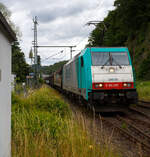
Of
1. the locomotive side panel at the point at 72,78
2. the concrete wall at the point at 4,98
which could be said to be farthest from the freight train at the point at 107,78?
the concrete wall at the point at 4,98

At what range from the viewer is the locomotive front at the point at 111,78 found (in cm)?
1005

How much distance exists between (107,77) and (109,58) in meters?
1.06

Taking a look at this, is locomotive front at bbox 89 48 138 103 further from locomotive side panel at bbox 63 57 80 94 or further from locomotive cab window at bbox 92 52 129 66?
locomotive side panel at bbox 63 57 80 94

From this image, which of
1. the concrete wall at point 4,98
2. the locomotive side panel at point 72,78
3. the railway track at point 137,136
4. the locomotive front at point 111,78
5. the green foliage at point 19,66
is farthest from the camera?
the green foliage at point 19,66

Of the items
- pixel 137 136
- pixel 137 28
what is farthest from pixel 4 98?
pixel 137 28

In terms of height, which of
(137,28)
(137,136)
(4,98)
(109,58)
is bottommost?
(137,136)

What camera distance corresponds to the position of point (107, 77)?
10.3 metres

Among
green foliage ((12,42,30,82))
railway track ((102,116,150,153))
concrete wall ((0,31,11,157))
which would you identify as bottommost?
railway track ((102,116,150,153))

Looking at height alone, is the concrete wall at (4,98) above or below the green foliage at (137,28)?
below

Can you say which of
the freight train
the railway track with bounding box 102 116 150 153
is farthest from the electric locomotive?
the railway track with bounding box 102 116 150 153

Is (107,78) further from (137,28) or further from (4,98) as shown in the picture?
(137,28)

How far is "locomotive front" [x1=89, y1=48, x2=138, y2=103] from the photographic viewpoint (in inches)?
396

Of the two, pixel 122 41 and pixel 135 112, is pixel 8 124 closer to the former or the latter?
pixel 135 112

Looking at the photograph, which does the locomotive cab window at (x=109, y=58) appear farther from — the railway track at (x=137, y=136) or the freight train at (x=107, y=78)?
the railway track at (x=137, y=136)
